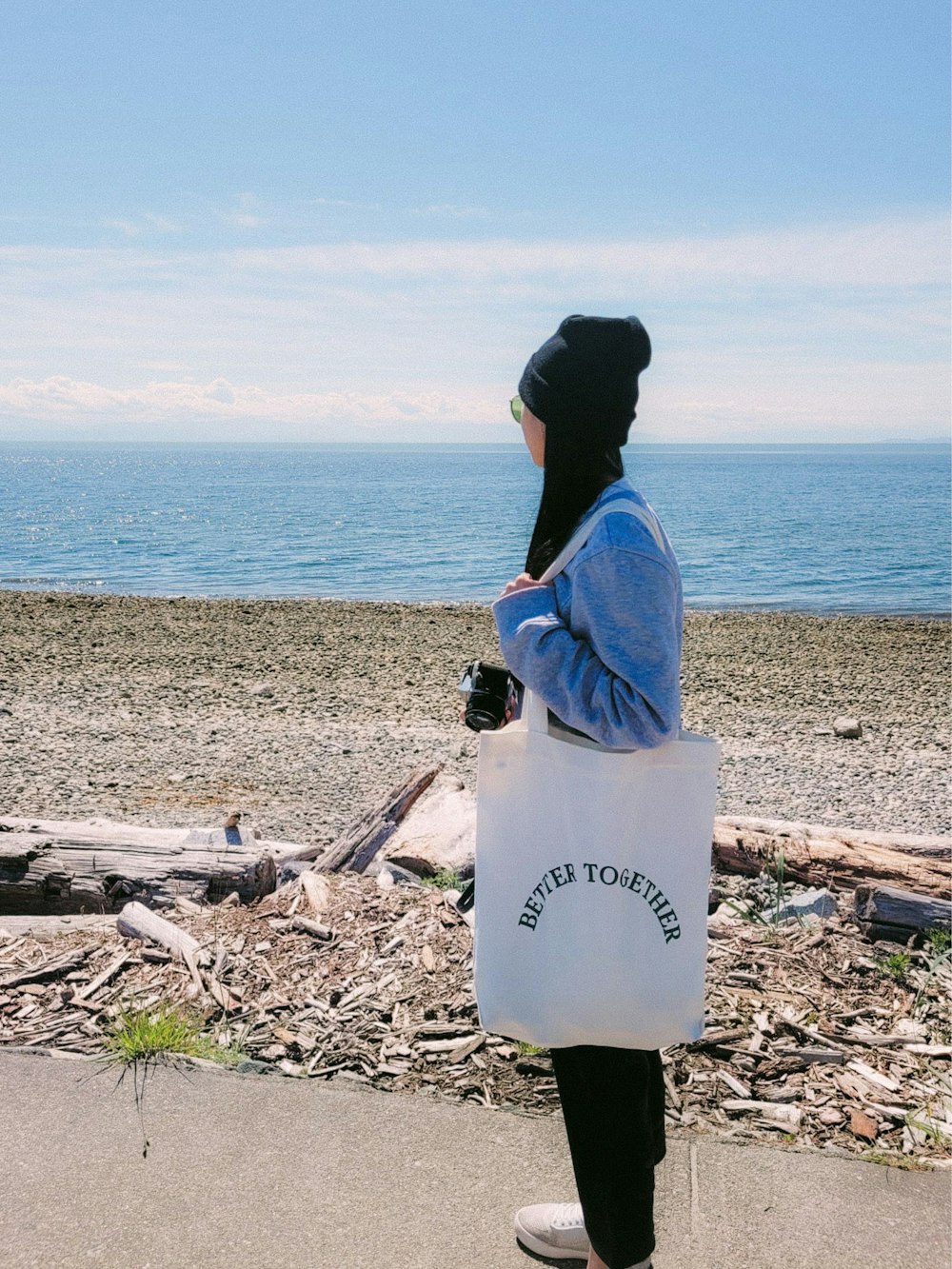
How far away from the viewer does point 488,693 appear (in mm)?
2574

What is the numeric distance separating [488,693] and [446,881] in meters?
2.84

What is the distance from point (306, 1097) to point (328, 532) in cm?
5572

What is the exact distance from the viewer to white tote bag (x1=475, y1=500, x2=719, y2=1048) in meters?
2.21

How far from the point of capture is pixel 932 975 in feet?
13.5

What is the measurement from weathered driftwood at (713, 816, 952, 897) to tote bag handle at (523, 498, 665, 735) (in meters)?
3.70

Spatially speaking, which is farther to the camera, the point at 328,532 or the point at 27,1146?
the point at 328,532

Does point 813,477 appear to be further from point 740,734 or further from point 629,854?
point 629,854

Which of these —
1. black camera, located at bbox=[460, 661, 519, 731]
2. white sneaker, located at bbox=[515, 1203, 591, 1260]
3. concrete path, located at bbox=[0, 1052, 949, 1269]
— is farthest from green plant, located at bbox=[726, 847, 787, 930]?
black camera, located at bbox=[460, 661, 519, 731]

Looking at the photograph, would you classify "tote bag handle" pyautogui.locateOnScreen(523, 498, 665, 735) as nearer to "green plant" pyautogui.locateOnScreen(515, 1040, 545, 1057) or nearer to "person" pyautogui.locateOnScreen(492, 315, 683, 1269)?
"person" pyautogui.locateOnScreen(492, 315, 683, 1269)

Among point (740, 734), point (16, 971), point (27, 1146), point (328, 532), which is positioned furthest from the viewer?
point (328, 532)

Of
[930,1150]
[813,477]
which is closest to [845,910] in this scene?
[930,1150]

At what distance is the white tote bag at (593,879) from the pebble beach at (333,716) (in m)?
6.26

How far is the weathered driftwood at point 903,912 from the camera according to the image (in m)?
4.40

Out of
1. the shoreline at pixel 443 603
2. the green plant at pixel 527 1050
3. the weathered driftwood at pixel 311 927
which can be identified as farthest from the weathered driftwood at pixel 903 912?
the shoreline at pixel 443 603
